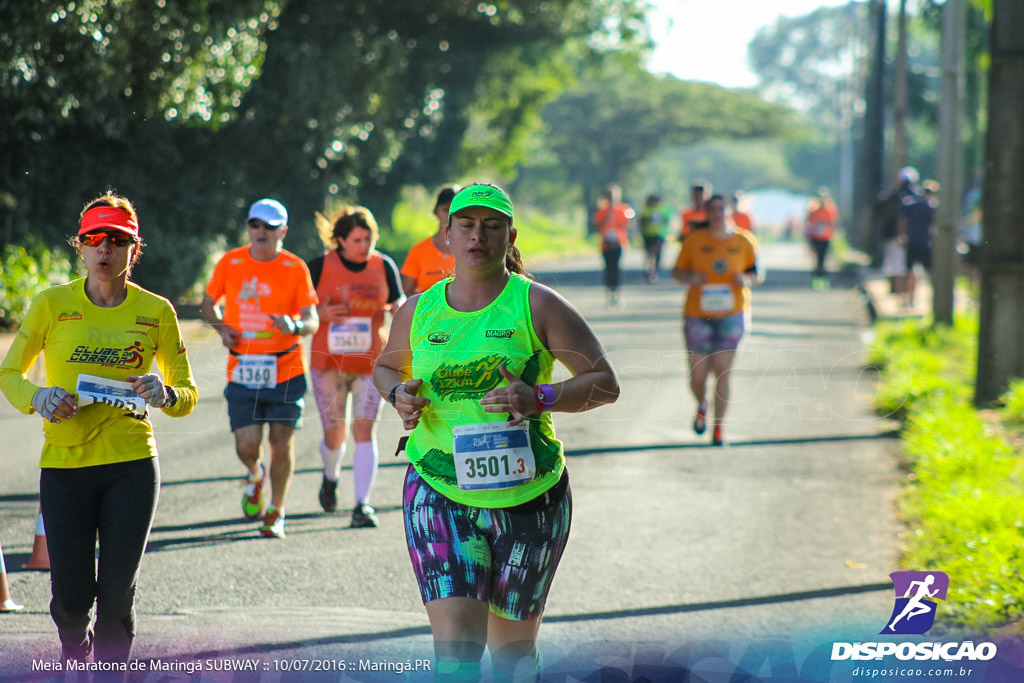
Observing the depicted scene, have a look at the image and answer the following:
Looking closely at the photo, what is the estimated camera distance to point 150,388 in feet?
13.0

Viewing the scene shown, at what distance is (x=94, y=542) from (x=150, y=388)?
0.57 meters

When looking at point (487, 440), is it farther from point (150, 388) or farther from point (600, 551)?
point (600, 551)

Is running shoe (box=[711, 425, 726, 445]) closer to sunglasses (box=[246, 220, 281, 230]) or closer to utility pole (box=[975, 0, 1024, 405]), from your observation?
utility pole (box=[975, 0, 1024, 405])

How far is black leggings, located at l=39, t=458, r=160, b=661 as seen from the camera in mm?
4020

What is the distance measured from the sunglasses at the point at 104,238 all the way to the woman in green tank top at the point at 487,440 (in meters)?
1.04

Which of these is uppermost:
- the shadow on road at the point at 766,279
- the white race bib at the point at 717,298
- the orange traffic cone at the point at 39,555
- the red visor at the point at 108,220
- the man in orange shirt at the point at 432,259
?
the red visor at the point at 108,220

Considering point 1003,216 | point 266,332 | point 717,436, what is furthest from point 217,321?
point 1003,216

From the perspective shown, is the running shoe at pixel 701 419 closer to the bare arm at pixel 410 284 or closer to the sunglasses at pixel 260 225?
the bare arm at pixel 410 284

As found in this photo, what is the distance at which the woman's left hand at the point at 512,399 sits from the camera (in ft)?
11.5

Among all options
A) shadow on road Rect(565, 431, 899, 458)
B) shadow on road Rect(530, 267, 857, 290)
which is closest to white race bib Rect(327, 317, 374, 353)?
shadow on road Rect(565, 431, 899, 458)

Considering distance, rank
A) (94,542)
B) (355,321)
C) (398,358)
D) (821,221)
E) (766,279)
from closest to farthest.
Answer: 1. (398,358)
2. (94,542)
3. (355,321)
4. (821,221)
5. (766,279)

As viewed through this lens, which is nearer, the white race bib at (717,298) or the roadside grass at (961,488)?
the roadside grass at (961,488)

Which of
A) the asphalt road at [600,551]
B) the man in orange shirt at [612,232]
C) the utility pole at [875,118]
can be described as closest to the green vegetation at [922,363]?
the asphalt road at [600,551]

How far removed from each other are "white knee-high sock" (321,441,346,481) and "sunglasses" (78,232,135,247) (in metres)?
3.51
